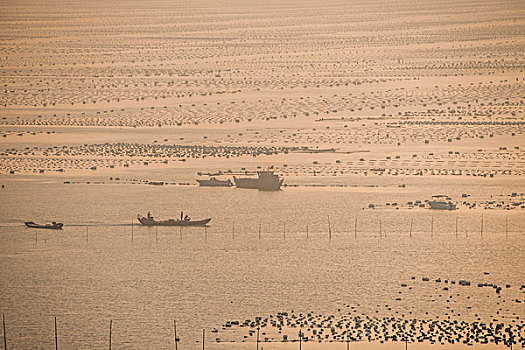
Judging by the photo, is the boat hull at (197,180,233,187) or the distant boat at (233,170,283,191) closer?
the distant boat at (233,170,283,191)

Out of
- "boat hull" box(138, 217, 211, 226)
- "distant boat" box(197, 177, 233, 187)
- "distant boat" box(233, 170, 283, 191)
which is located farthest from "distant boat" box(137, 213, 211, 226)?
"distant boat" box(197, 177, 233, 187)

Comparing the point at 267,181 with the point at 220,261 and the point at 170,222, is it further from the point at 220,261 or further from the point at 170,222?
the point at 220,261

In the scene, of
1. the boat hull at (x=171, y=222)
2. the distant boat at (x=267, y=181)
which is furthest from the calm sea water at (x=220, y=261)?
the distant boat at (x=267, y=181)

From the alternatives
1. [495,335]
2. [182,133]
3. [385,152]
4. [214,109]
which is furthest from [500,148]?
[495,335]

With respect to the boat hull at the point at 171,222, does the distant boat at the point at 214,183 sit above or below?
above

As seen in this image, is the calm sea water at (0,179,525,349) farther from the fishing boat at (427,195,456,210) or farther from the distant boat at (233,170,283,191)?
the distant boat at (233,170,283,191)

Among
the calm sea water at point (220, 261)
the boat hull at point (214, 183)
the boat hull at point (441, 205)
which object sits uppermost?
the boat hull at point (214, 183)

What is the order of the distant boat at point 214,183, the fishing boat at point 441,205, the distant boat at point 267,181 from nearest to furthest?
the fishing boat at point 441,205
the distant boat at point 267,181
the distant boat at point 214,183

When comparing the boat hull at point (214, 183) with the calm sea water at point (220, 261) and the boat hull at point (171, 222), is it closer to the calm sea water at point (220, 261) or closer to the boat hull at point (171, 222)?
the calm sea water at point (220, 261)
